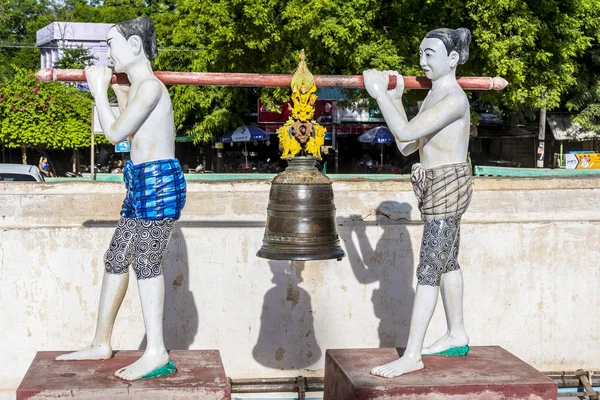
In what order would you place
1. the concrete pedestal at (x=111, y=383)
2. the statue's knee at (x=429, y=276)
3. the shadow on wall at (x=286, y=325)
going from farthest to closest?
1. the shadow on wall at (x=286, y=325)
2. the statue's knee at (x=429, y=276)
3. the concrete pedestal at (x=111, y=383)

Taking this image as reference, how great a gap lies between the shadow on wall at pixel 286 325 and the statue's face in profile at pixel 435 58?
1880 millimetres

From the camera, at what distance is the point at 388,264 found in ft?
21.6

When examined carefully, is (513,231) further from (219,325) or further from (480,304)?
(219,325)

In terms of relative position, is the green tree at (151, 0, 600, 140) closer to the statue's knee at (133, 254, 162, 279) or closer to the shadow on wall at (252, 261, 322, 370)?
the shadow on wall at (252, 261, 322, 370)

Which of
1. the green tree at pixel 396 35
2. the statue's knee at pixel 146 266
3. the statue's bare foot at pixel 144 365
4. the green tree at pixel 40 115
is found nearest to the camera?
the statue's bare foot at pixel 144 365

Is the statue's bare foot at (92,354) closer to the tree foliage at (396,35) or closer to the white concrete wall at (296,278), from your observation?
the white concrete wall at (296,278)

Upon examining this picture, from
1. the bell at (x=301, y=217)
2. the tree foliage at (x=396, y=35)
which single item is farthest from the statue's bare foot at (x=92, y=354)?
the tree foliage at (x=396, y=35)

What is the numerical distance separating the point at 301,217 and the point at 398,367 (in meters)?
1.00

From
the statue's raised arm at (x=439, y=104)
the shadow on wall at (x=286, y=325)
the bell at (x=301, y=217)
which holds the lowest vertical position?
the shadow on wall at (x=286, y=325)

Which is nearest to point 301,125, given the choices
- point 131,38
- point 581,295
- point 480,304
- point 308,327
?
point 131,38

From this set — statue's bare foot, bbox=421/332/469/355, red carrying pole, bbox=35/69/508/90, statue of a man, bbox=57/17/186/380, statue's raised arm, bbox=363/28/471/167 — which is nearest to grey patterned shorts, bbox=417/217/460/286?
statue's raised arm, bbox=363/28/471/167

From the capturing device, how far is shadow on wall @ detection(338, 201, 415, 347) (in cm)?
656

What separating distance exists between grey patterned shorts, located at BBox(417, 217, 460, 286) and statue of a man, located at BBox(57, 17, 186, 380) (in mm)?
1425

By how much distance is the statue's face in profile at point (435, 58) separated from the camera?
5.20 metres
